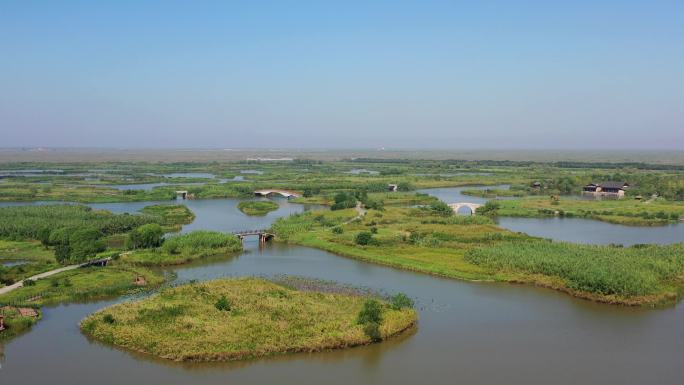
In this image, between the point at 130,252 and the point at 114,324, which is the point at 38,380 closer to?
the point at 114,324

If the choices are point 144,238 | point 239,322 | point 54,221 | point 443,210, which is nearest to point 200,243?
point 144,238

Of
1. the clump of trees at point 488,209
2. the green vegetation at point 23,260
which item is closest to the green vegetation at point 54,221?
the green vegetation at point 23,260

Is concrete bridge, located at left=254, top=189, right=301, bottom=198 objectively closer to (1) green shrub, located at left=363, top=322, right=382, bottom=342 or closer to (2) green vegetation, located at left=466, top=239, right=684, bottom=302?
(2) green vegetation, located at left=466, top=239, right=684, bottom=302

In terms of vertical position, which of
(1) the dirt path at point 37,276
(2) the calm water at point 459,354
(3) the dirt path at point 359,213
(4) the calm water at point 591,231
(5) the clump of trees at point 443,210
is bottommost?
(2) the calm water at point 459,354

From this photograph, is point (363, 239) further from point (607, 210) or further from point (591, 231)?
point (607, 210)

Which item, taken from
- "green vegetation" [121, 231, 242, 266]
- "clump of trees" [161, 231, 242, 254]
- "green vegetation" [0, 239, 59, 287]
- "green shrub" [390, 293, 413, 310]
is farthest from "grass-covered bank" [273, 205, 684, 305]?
"green vegetation" [0, 239, 59, 287]

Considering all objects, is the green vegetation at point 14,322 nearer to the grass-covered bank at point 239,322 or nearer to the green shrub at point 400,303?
the grass-covered bank at point 239,322

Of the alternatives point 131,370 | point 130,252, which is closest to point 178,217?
point 130,252
